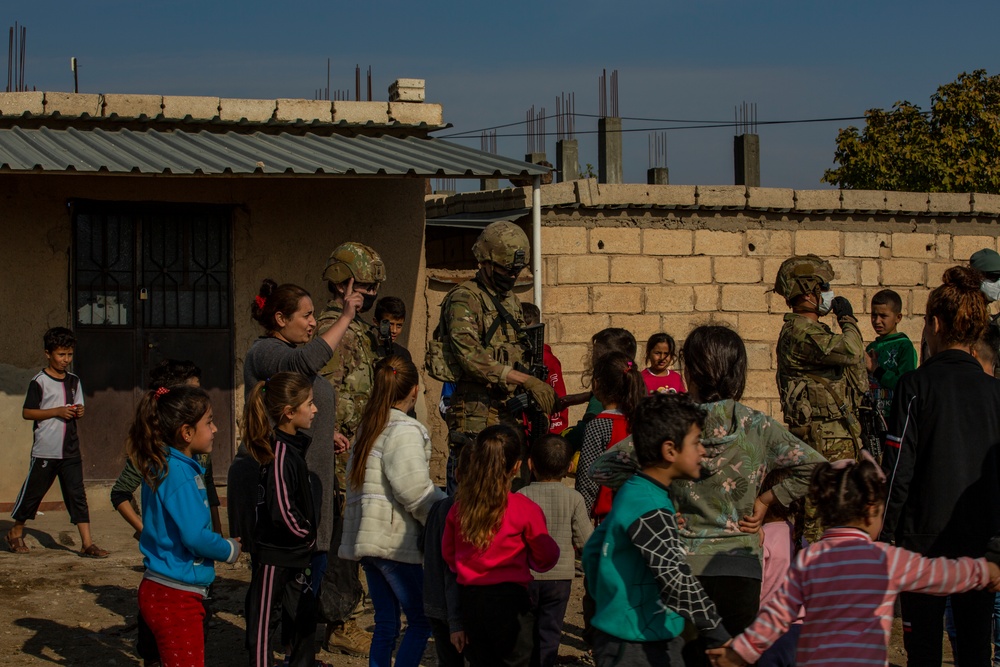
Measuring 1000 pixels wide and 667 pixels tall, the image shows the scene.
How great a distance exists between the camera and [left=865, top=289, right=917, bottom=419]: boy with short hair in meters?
7.38

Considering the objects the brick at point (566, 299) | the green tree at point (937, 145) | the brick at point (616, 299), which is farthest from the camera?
the green tree at point (937, 145)

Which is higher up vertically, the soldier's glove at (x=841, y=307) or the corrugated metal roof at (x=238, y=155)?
the corrugated metal roof at (x=238, y=155)

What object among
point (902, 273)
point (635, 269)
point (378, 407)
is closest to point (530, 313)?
point (635, 269)

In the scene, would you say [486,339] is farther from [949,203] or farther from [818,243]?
[949,203]

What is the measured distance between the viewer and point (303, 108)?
372 inches

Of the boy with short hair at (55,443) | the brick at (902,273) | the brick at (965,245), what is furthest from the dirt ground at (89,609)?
the brick at (965,245)

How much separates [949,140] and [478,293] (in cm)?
1453

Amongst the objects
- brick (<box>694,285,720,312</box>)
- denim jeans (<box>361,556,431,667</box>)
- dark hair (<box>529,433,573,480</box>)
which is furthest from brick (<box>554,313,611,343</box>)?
denim jeans (<box>361,556,431,667</box>)

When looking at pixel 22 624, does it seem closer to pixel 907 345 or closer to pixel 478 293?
pixel 478 293

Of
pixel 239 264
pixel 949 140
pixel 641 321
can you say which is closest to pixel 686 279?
pixel 641 321

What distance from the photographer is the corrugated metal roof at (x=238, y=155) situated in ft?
25.6

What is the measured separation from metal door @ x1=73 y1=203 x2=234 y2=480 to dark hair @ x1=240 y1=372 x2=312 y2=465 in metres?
4.69

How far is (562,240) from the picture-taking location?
980cm

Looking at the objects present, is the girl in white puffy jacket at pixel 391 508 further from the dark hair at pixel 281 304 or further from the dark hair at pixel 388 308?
the dark hair at pixel 388 308
